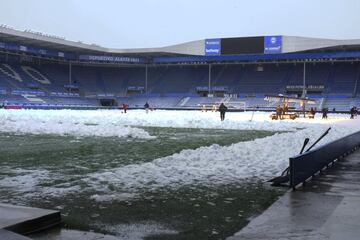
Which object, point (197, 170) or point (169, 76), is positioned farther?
point (169, 76)

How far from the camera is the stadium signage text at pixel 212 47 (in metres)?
84.5

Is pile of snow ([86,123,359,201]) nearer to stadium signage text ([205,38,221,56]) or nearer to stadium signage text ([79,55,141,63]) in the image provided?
stadium signage text ([205,38,221,56])

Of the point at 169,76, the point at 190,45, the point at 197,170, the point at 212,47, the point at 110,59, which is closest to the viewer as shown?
the point at 197,170

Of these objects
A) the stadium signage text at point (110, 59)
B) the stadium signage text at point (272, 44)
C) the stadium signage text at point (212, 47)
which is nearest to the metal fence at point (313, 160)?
the stadium signage text at point (272, 44)

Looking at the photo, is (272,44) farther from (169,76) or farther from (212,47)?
(169,76)

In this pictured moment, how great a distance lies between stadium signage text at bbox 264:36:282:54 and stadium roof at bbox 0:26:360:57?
505 mm

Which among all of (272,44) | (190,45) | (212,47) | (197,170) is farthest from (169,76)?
(197,170)

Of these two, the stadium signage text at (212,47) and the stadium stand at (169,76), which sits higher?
the stadium signage text at (212,47)

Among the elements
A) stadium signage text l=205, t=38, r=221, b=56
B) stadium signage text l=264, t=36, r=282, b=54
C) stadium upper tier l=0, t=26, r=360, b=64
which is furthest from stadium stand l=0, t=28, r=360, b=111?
stadium signage text l=205, t=38, r=221, b=56

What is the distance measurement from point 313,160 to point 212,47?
75.3 meters

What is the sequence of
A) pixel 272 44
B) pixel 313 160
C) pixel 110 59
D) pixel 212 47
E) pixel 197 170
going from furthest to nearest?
pixel 110 59 < pixel 212 47 < pixel 272 44 < pixel 197 170 < pixel 313 160

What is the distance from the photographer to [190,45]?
285ft

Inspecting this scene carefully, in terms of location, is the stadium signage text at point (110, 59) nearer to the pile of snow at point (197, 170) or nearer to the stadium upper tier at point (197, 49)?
the stadium upper tier at point (197, 49)

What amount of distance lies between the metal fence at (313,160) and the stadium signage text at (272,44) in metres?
67.2
